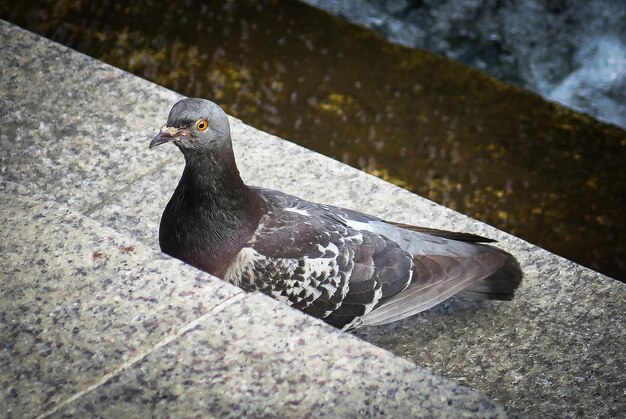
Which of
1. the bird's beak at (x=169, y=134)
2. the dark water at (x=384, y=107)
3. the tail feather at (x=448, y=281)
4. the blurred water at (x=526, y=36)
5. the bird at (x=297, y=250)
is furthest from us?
the blurred water at (x=526, y=36)

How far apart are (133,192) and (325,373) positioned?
6.91 ft

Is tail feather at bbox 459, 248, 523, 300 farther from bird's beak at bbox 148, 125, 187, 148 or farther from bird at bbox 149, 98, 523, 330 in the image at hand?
bird's beak at bbox 148, 125, 187, 148

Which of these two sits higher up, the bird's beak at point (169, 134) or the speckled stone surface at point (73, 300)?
the bird's beak at point (169, 134)

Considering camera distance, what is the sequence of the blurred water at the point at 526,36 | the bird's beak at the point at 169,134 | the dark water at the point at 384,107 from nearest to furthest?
the bird's beak at the point at 169,134 < the dark water at the point at 384,107 < the blurred water at the point at 526,36

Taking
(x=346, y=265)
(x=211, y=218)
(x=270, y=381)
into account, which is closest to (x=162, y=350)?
(x=270, y=381)

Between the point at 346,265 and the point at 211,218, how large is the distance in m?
0.59

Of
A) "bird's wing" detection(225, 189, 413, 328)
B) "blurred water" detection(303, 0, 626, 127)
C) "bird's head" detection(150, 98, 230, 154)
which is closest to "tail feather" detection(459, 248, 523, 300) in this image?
"bird's wing" detection(225, 189, 413, 328)

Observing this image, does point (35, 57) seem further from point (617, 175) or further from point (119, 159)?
point (617, 175)

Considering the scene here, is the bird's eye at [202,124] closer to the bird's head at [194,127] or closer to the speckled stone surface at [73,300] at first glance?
the bird's head at [194,127]

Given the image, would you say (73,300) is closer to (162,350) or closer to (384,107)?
(162,350)

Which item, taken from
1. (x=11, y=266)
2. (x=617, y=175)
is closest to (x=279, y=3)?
(x=617, y=175)

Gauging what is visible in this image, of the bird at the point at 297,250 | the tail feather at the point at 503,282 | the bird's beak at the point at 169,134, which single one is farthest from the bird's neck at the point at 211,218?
the tail feather at the point at 503,282

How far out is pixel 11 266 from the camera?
261cm

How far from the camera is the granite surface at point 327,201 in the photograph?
363 cm
